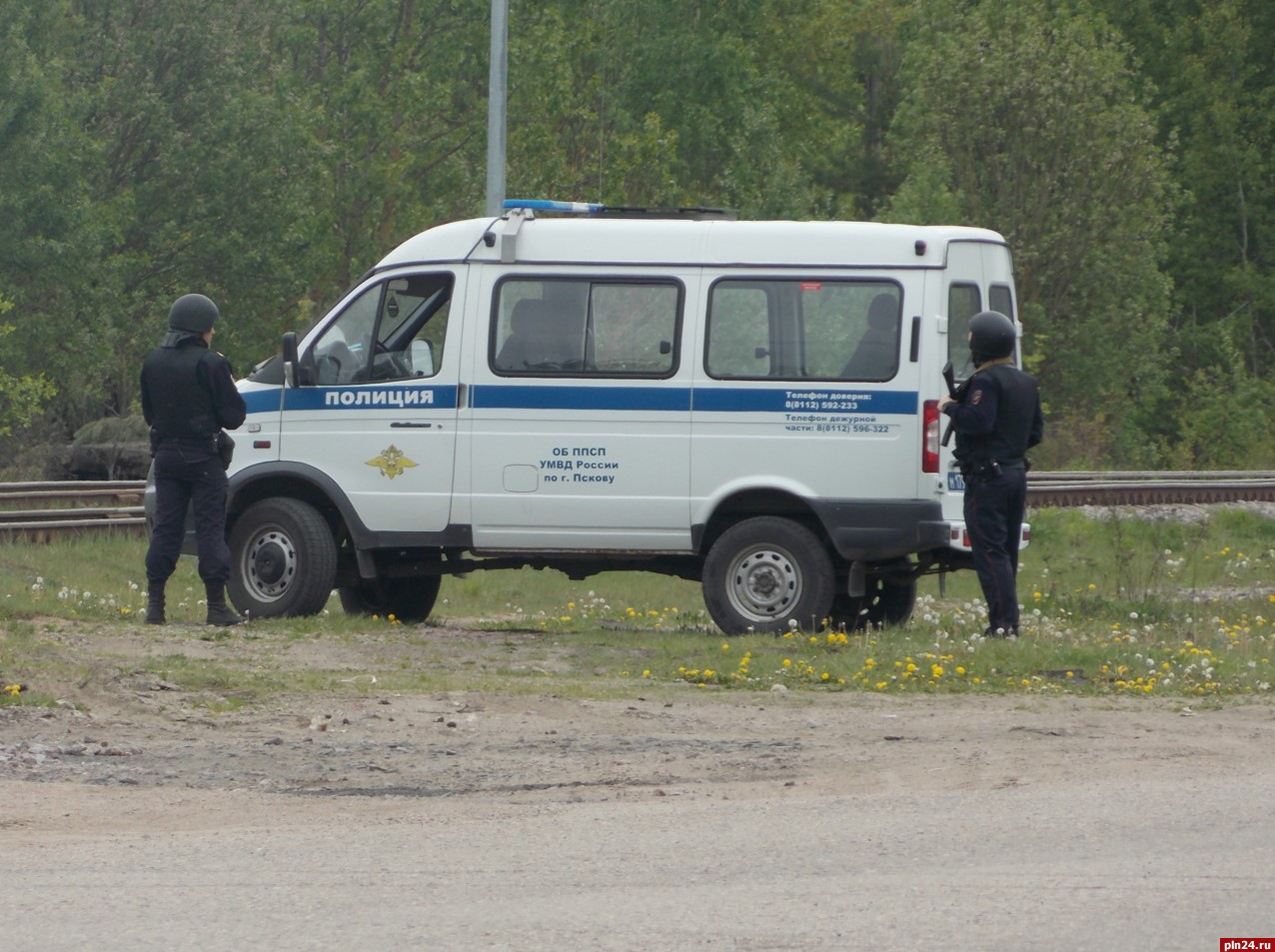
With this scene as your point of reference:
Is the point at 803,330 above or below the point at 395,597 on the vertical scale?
above

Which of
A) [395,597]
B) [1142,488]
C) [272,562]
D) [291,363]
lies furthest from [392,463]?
[1142,488]

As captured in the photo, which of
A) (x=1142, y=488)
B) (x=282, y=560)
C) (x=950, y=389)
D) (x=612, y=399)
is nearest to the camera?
(x=950, y=389)

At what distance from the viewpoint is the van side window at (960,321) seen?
423 inches

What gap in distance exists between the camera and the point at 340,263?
40.0m

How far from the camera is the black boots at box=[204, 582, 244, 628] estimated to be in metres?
11.2

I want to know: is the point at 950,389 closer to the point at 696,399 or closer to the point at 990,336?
the point at 990,336

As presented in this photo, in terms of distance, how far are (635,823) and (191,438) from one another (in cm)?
587

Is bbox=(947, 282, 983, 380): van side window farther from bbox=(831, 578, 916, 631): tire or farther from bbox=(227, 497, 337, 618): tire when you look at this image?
bbox=(227, 497, 337, 618): tire

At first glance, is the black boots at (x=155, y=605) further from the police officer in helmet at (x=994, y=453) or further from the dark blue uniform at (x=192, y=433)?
the police officer in helmet at (x=994, y=453)

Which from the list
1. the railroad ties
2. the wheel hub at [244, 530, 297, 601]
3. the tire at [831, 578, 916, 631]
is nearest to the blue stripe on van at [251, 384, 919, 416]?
the wheel hub at [244, 530, 297, 601]

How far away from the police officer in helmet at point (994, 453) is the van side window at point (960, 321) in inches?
11.0

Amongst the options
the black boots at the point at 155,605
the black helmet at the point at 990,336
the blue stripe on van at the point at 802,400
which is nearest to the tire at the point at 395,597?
the black boots at the point at 155,605

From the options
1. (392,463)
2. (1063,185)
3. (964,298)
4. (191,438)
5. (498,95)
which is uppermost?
(1063,185)

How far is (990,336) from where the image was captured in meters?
10.3
